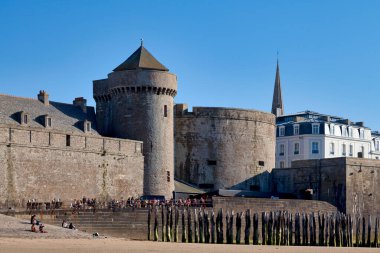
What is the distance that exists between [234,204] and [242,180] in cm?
1121

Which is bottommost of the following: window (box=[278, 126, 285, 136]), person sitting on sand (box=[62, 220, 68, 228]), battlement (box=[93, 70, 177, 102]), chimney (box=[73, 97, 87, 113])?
person sitting on sand (box=[62, 220, 68, 228])

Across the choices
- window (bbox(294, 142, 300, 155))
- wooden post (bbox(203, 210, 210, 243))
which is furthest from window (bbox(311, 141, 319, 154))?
wooden post (bbox(203, 210, 210, 243))

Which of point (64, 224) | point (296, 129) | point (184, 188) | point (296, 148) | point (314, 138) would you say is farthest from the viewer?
point (296, 129)

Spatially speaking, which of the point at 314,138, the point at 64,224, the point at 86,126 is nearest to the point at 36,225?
the point at 64,224

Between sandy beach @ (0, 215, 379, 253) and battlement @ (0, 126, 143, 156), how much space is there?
8.88m

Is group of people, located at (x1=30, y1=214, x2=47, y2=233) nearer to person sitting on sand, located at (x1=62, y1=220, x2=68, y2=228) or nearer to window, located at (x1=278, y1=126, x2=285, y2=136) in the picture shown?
person sitting on sand, located at (x1=62, y1=220, x2=68, y2=228)

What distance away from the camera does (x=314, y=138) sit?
96.2m

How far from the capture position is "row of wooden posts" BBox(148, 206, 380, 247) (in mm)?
59281

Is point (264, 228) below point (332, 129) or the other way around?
below

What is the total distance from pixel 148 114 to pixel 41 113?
7131 millimetres

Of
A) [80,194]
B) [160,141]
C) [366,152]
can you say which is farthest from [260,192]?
[366,152]

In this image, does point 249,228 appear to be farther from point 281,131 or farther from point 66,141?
point 281,131

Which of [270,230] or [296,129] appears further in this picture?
[296,129]

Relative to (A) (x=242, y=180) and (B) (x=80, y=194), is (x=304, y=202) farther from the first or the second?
(B) (x=80, y=194)
